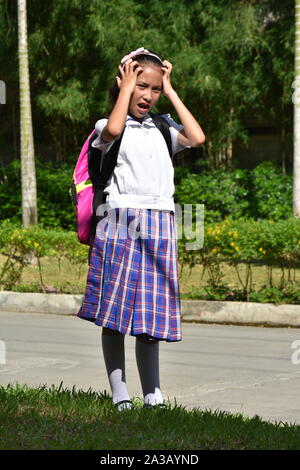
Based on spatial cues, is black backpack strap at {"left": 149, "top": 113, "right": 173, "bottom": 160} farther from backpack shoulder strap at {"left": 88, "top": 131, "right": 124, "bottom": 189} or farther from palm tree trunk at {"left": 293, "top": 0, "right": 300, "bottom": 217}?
palm tree trunk at {"left": 293, "top": 0, "right": 300, "bottom": 217}

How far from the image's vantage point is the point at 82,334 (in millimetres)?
9898

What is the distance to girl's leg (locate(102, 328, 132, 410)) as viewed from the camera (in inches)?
211

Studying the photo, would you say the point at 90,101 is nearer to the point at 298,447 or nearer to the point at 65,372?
the point at 65,372

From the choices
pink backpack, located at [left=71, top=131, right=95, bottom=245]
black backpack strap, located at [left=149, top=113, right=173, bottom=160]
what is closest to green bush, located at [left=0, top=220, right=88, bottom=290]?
black backpack strap, located at [left=149, top=113, right=173, bottom=160]

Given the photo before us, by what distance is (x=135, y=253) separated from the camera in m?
5.26

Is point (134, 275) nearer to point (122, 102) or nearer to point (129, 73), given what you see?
point (122, 102)

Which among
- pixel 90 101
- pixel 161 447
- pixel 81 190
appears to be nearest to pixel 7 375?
pixel 81 190

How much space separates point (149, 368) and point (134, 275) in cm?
54

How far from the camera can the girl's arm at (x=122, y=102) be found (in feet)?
17.1

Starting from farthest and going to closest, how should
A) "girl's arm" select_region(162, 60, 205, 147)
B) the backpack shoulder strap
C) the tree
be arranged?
1. the tree
2. "girl's arm" select_region(162, 60, 205, 147)
3. the backpack shoulder strap

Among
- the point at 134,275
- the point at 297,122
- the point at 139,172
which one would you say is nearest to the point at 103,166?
the point at 139,172

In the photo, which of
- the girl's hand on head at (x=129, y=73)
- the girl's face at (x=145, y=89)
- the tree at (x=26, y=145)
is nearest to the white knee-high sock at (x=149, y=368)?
the girl's face at (x=145, y=89)

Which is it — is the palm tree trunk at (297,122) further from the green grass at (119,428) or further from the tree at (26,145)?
the green grass at (119,428)

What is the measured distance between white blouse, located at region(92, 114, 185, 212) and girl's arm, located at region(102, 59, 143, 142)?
0.10 metres
